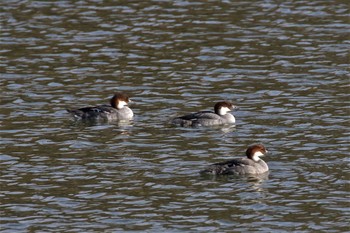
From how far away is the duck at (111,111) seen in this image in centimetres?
2795

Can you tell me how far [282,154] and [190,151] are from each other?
1.97 m

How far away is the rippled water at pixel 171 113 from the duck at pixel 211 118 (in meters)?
0.27

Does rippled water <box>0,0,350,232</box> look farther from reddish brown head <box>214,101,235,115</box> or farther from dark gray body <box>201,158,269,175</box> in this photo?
reddish brown head <box>214,101,235,115</box>

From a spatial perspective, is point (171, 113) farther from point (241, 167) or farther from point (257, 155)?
point (241, 167)

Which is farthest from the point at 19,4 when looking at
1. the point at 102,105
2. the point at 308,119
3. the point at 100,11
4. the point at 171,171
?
the point at 171,171

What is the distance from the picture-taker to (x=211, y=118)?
2758 cm

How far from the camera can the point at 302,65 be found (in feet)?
106

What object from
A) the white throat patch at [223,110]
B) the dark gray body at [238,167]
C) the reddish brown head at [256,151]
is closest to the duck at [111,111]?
the white throat patch at [223,110]

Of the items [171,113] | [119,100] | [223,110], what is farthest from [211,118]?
[119,100]

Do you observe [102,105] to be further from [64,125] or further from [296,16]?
[296,16]

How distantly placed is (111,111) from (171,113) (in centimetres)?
148

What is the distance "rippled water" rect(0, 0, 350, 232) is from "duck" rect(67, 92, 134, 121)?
0.27 m

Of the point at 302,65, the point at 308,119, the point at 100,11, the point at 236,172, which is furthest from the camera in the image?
the point at 100,11

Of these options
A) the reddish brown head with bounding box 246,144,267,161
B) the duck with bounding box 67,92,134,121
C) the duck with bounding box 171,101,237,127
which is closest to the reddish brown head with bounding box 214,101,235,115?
the duck with bounding box 171,101,237,127
